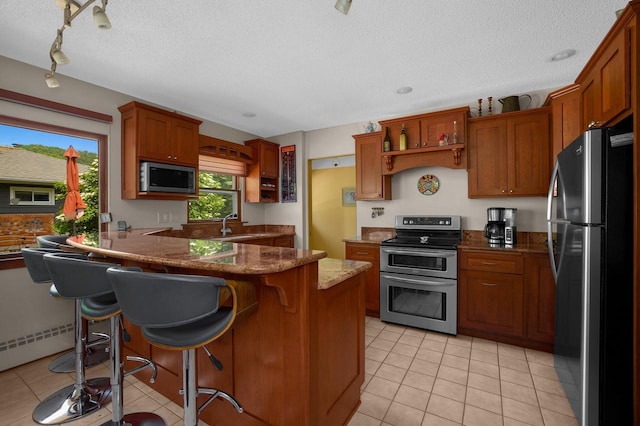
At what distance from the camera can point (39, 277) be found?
1889 mm

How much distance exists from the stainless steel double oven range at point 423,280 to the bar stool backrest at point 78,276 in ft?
8.80

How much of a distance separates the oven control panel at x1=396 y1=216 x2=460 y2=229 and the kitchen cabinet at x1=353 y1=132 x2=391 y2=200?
386mm

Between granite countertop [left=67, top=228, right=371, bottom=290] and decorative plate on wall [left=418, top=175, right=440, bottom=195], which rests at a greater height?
decorative plate on wall [left=418, top=175, right=440, bottom=195]

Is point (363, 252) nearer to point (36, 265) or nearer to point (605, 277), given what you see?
point (605, 277)

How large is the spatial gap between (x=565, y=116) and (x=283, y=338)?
3085 millimetres

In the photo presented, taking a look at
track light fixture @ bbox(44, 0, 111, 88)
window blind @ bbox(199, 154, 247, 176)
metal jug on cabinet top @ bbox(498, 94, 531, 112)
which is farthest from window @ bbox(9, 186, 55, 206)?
metal jug on cabinet top @ bbox(498, 94, 531, 112)

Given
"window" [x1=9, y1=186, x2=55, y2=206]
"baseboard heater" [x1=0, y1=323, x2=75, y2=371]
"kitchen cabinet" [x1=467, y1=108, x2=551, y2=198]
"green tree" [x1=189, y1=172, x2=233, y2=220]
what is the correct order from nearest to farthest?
"baseboard heater" [x1=0, y1=323, x2=75, y2=371] → "window" [x1=9, y1=186, x2=55, y2=206] → "kitchen cabinet" [x1=467, y1=108, x2=551, y2=198] → "green tree" [x1=189, y1=172, x2=233, y2=220]

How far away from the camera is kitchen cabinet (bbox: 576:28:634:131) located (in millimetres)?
1367

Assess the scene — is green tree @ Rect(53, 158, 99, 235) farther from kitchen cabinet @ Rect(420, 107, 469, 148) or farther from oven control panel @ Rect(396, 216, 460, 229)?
kitchen cabinet @ Rect(420, 107, 469, 148)

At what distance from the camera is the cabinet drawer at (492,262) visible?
110 inches

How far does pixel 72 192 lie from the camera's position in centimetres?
286

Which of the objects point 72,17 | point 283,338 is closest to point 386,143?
point 283,338

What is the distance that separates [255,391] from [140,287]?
880 mm

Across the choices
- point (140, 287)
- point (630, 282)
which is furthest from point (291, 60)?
point (630, 282)
